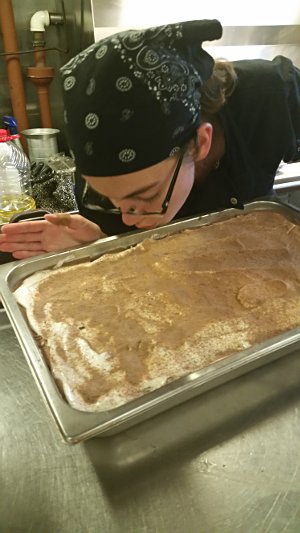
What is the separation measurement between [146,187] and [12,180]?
974mm

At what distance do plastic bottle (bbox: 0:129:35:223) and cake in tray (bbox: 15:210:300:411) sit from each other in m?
0.68

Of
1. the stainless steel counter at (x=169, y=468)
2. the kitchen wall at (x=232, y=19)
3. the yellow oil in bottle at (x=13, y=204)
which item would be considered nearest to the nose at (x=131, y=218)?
the stainless steel counter at (x=169, y=468)

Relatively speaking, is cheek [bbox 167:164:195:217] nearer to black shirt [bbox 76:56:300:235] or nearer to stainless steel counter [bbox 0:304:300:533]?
black shirt [bbox 76:56:300:235]

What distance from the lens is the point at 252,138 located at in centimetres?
112

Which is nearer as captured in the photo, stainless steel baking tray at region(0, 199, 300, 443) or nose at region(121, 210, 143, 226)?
stainless steel baking tray at region(0, 199, 300, 443)

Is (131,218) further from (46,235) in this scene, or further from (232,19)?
(232,19)

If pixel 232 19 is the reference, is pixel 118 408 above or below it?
below

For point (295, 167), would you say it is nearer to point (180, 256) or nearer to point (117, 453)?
point (180, 256)

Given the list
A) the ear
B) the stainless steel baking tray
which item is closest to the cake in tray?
the stainless steel baking tray

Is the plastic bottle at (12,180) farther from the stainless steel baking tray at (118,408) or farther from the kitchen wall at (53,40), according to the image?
the stainless steel baking tray at (118,408)

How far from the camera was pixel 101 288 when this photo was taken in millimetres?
914

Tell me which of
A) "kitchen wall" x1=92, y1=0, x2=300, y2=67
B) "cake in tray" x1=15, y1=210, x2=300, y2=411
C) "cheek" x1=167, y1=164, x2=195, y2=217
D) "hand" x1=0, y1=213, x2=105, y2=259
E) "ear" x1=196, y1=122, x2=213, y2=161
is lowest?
"cake in tray" x1=15, y1=210, x2=300, y2=411

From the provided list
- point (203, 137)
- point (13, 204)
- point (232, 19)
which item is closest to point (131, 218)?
point (203, 137)

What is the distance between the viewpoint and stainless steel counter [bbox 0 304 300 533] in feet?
1.90
